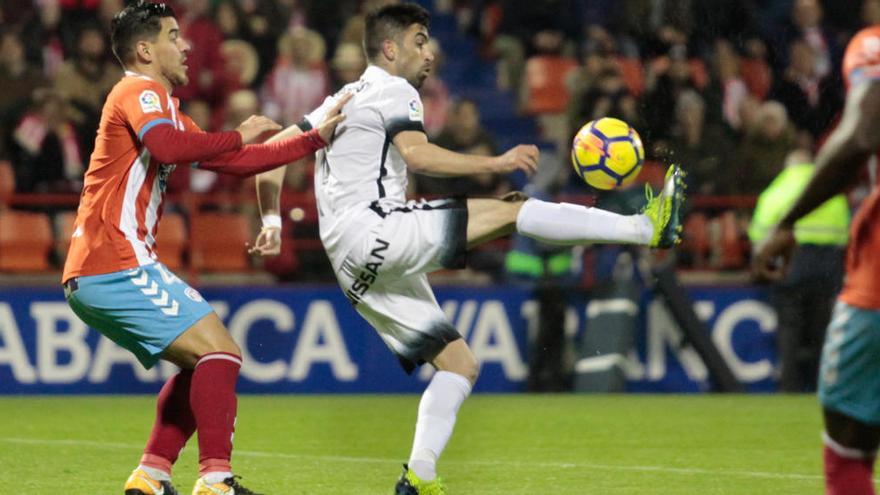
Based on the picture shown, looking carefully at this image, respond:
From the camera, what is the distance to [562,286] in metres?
13.5

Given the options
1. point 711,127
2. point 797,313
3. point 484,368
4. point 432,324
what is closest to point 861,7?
point 711,127

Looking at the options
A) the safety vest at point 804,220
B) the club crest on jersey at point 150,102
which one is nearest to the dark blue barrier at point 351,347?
the safety vest at point 804,220

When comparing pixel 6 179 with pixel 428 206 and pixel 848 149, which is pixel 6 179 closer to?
pixel 428 206

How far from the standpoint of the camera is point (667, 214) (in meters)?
6.22

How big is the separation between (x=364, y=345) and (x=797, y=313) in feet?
11.7

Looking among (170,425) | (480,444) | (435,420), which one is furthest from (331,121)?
(480,444)

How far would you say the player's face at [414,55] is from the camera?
671cm

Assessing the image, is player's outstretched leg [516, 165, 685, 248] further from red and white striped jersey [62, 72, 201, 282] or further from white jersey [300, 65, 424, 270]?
red and white striped jersey [62, 72, 201, 282]

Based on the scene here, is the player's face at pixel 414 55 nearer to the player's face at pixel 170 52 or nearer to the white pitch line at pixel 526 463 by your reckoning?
the player's face at pixel 170 52

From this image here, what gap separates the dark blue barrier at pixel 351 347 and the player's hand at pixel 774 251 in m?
8.93

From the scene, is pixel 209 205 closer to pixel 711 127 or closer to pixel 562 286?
pixel 562 286

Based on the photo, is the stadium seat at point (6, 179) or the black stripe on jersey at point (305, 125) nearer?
the black stripe on jersey at point (305, 125)

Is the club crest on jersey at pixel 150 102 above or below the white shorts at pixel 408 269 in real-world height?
above

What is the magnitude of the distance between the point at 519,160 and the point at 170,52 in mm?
1467
